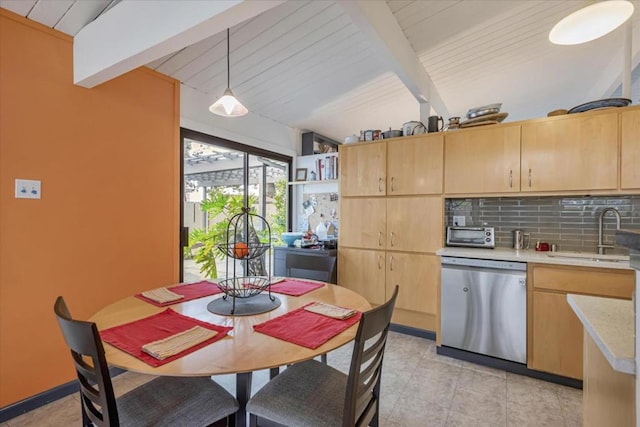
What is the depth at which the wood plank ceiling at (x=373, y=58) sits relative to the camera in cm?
224

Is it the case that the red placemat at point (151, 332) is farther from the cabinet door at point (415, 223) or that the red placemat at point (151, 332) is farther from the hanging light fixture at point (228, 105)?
the cabinet door at point (415, 223)

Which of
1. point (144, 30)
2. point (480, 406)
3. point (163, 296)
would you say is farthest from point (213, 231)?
point (480, 406)

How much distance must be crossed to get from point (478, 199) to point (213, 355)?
2912mm

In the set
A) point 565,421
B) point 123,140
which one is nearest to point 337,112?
point 123,140

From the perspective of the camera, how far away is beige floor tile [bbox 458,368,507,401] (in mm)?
2074

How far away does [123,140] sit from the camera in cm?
233

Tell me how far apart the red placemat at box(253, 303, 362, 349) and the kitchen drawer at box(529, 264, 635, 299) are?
67.4 inches

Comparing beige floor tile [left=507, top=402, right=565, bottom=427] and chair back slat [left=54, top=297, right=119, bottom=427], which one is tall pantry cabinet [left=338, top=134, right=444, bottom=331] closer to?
beige floor tile [left=507, top=402, right=565, bottom=427]

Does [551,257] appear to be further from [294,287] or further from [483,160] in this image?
[294,287]

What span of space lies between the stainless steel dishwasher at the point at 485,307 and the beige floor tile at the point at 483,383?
189mm

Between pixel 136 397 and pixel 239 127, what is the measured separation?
280 centimetres

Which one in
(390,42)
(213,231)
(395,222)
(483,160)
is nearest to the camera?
(390,42)

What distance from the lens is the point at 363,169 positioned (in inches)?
129

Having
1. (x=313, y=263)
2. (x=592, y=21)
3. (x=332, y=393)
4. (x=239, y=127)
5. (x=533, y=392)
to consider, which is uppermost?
(x=592, y=21)
